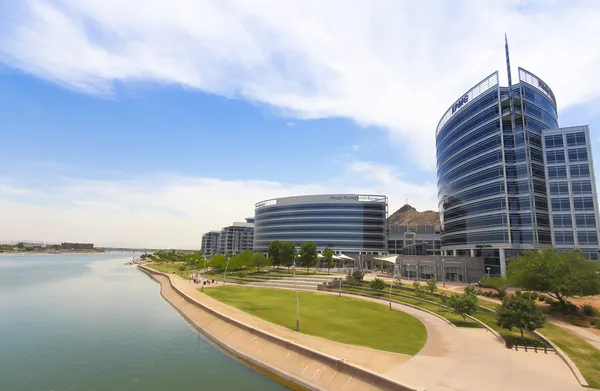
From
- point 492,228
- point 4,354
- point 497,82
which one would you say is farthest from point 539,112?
point 4,354

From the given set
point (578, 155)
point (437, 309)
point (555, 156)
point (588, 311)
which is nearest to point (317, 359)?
point (437, 309)

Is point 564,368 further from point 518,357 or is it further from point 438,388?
point 438,388

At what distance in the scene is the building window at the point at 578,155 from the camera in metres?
91.4

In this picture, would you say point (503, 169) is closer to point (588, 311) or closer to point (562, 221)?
point (562, 221)

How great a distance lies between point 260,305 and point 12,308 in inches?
1645

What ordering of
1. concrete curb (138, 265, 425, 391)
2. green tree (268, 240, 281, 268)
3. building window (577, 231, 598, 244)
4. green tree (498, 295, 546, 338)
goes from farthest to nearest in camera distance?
1. green tree (268, 240, 281, 268)
2. building window (577, 231, 598, 244)
3. green tree (498, 295, 546, 338)
4. concrete curb (138, 265, 425, 391)

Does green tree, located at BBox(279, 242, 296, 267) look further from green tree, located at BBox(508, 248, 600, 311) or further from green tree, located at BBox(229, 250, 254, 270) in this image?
green tree, located at BBox(508, 248, 600, 311)

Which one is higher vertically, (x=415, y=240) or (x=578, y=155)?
(x=578, y=155)

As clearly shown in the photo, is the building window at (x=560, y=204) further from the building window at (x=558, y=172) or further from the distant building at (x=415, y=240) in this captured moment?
the distant building at (x=415, y=240)

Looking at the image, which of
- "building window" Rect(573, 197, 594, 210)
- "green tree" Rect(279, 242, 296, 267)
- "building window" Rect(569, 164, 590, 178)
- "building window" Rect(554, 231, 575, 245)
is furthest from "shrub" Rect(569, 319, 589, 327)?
"green tree" Rect(279, 242, 296, 267)

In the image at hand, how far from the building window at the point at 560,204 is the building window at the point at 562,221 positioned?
186 cm

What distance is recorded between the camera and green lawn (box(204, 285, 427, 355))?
34188mm

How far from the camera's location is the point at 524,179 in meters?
90.4

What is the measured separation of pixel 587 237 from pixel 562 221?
6.34 metres
